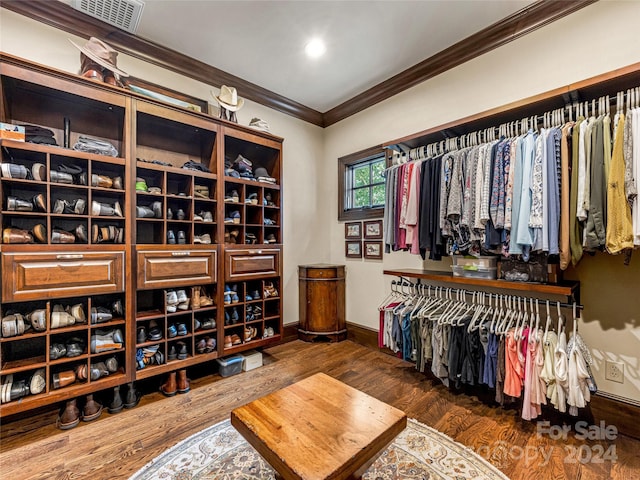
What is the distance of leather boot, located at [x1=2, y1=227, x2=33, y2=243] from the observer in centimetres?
163

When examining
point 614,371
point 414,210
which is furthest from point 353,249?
point 614,371

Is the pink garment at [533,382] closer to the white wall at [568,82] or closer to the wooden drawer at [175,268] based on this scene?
the white wall at [568,82]

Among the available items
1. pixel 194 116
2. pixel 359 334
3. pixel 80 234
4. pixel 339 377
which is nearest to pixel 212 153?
pixel 194 116

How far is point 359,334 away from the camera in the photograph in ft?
11.0

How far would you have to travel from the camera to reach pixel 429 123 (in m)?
2.77

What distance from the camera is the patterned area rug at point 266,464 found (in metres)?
1.43

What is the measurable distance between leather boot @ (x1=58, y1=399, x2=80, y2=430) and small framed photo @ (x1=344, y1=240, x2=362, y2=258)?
108 inches

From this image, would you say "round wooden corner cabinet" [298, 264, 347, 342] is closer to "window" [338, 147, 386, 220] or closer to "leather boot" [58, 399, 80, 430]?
"window" [338, 147, 386, 220]

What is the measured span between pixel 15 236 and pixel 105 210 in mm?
463

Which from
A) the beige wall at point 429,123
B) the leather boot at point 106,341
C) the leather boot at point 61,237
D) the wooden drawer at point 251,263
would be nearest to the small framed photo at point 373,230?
the beige wall at point 429,123

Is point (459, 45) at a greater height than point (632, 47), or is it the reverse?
point (459, 45)

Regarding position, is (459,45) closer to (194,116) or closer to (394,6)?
(394,6)

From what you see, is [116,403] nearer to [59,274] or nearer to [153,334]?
[153,334]

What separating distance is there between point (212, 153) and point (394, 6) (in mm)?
1822
